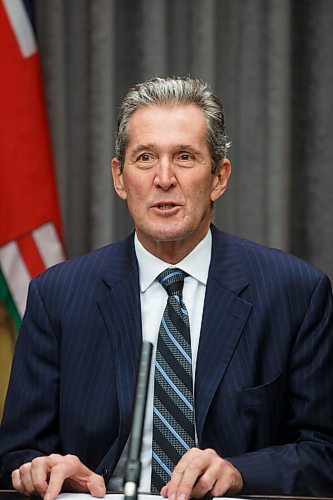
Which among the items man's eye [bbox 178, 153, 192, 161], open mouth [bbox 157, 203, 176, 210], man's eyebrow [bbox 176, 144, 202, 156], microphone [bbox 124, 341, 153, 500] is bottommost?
microphone [bbox 124, 341, 153, 500]

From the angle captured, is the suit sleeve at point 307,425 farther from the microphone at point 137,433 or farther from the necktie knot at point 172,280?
the microphone at point 137,433

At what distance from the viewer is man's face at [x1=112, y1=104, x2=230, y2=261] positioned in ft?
6.64

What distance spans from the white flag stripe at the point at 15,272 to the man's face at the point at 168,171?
94 centimetres

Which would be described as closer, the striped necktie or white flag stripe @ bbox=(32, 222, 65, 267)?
the striped necktie

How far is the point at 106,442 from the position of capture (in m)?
1.97

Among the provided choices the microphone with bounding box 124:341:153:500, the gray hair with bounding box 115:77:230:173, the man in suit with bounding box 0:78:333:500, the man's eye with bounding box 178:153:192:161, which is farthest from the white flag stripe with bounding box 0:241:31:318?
the microphone with bounding box 124:341:153:500

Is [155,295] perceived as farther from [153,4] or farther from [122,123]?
[153,4]

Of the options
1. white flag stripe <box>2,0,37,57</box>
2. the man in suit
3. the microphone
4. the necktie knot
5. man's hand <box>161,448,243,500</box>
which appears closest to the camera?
the microphone

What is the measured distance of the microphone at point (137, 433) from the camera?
124 centimetres

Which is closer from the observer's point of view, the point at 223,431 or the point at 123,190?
the point at 223,431

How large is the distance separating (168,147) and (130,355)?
0.45m

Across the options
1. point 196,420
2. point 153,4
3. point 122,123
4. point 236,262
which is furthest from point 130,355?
point 153,4

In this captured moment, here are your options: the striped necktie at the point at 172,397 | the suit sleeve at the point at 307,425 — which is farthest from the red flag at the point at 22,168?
the suit sleeve at the point at 307,425

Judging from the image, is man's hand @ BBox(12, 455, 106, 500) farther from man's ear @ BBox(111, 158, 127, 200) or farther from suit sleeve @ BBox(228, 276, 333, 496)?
man's ear @ BBox(111, 158, 127, 200)
